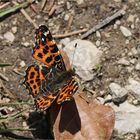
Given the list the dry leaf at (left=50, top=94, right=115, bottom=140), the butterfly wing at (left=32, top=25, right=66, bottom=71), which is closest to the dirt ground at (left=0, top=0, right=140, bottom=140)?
the dry leaf at (left=50, top=94, right=115, bottom=140)

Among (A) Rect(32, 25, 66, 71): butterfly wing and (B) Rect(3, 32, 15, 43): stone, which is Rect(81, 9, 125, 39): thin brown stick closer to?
(A) Rect(32, 25, 66, 71): butterfly wing

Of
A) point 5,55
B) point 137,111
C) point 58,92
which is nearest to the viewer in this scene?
point 58,92

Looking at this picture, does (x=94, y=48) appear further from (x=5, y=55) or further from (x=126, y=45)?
(x=5, y=55)

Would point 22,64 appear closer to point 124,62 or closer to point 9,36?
point 9,36

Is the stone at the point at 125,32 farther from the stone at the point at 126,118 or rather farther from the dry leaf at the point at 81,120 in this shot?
the dry leaf at the point at 81,120

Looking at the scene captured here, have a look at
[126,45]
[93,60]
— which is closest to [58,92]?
[93,60]

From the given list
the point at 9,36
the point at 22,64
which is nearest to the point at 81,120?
the point at 22,64
